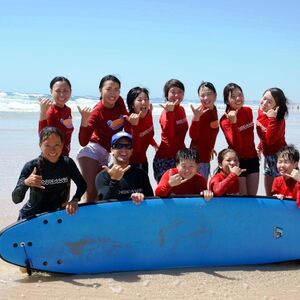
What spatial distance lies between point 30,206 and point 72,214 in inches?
16.4

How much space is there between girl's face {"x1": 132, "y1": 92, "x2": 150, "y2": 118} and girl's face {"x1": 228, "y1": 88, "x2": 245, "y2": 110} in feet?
2.95

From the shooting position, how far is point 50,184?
381cm

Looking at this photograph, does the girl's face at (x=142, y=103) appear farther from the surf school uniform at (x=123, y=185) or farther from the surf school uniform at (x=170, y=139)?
the surf school uniform at (x=123, y=185)

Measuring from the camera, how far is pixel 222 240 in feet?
13.1

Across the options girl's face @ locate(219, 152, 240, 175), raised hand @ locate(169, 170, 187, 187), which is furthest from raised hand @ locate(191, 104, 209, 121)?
raised hand @ locate(169, 170, 187, 187)

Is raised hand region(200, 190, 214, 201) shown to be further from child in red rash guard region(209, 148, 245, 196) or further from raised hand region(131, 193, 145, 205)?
raised hand region(131, 193, 145, 205)

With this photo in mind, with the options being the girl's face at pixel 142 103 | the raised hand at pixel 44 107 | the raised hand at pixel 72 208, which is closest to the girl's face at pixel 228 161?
the girl's face at pixel 142 103

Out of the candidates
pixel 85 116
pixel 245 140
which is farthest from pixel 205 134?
pixel 85 116

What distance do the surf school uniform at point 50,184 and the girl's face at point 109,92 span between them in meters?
0.95

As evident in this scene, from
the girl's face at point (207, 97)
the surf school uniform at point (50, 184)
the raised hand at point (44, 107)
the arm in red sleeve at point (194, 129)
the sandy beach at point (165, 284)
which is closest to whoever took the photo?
the sandy beach at point (165, 284)

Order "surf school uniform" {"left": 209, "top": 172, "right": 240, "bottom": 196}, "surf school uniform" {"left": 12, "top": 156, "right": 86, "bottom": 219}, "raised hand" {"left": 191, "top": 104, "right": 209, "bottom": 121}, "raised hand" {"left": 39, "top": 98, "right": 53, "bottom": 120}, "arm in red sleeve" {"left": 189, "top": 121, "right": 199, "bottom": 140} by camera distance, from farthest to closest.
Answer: "arm in red sleeve" {"left": 189, "top": 121, "right": 199, "bottom": 140}
"raised hand" {"left": 191, "top": 104, "right": 209, "bottom": 121}
"raised hand" {"left": 39, "top": 98, "right": 53, "bottom": 120}
"surf school uniform" {"left": 209, "top": 172, "right": 240, "bottom": 196}
"surf school uniform" {"left": 12, "top": 156, "right": 86, "bottom": 219}

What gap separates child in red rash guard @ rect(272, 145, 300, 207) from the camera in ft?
13.2

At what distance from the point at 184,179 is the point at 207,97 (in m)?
1.18

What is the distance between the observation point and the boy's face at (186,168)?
12.9 feet
